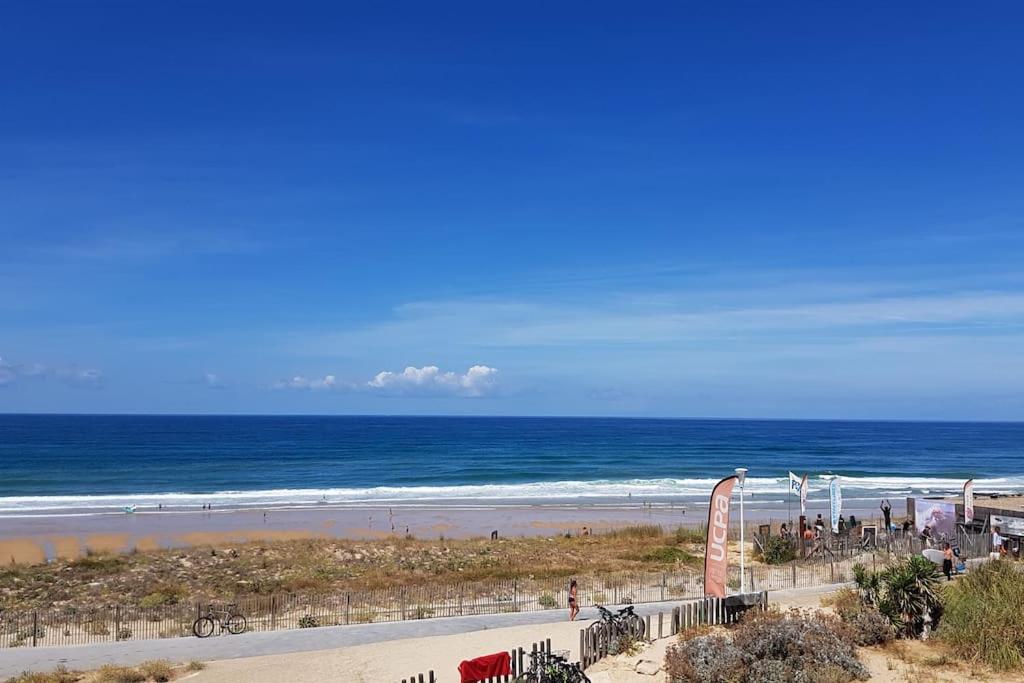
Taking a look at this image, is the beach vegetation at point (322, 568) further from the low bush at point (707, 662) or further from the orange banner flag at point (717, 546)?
the low bush at point (707, 662)

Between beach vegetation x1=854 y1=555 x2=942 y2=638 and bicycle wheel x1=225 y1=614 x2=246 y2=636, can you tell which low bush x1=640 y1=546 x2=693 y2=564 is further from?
bicycle wheel x1=225 y1=614 x2=246 y2=636

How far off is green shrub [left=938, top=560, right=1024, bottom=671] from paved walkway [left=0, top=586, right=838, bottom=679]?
4395 mm

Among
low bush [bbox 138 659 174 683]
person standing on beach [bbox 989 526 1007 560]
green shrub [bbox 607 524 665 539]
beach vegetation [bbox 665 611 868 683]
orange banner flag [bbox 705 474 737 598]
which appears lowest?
green shrub [bbox 607 524 665 539]

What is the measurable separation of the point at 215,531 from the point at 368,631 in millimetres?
27034

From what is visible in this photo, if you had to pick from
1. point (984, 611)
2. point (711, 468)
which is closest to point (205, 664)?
point (984, 611)

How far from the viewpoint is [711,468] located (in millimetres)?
82625

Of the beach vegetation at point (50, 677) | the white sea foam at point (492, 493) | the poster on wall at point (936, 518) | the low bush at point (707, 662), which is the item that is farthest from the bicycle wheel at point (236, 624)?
the white sea foam at point (492, 493)

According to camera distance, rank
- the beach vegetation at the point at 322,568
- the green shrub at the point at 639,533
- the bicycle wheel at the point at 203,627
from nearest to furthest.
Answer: the bicycle wheel at the point at 203,627 → the beach vegetation at the point at 322,568 → the green shrub at the point at 639,533

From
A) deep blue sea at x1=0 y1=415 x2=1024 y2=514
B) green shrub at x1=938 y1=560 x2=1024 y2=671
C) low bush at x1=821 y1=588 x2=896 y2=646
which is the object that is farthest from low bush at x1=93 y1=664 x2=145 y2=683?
deep blue sea at x1=0 y1=415 x2=1024 y2=514

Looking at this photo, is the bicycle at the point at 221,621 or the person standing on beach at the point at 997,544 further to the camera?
the person standing on beach at the point at 997,544

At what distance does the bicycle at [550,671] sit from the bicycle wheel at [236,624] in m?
8.73

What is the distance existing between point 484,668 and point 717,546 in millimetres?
6717

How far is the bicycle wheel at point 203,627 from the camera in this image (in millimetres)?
19062

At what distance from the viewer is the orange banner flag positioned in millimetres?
17844
